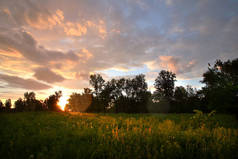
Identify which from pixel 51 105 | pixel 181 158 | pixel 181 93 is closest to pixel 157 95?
pixel 181 93

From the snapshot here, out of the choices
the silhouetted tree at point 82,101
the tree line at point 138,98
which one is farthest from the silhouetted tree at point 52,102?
the silhouetted tree at point 82,101

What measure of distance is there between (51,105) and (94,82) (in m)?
32.1

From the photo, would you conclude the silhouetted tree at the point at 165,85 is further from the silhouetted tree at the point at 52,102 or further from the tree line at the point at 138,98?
A: the silhouetted tree at the point at 52,102

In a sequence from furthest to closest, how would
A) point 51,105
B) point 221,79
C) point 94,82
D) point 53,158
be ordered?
point 94,82
point 51,105
point 221,79
point 53,158

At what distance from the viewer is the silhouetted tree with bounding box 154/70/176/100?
165ft

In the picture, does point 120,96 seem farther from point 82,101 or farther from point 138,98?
point 82,101

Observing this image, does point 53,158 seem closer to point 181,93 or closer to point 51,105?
point 51,105

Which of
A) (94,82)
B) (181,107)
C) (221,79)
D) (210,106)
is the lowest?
(181,107)

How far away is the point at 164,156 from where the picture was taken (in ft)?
8.81

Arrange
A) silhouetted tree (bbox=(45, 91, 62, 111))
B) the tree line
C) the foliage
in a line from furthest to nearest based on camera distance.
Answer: the foliage
the tree line
silhouetted tree (bbox=(45, 91, 62, 111))

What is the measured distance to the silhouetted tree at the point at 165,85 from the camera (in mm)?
50169

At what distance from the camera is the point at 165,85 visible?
5234 centimetres

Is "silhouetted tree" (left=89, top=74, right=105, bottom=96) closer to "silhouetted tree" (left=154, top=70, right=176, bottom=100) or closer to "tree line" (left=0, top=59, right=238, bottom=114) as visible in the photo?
"tree line" (left=0, top=59, right=238, bottom=114)

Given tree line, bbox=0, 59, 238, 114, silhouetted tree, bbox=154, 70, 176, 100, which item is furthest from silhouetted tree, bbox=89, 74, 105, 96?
silhouetted tree, bbox=154, 70, 176, 100
